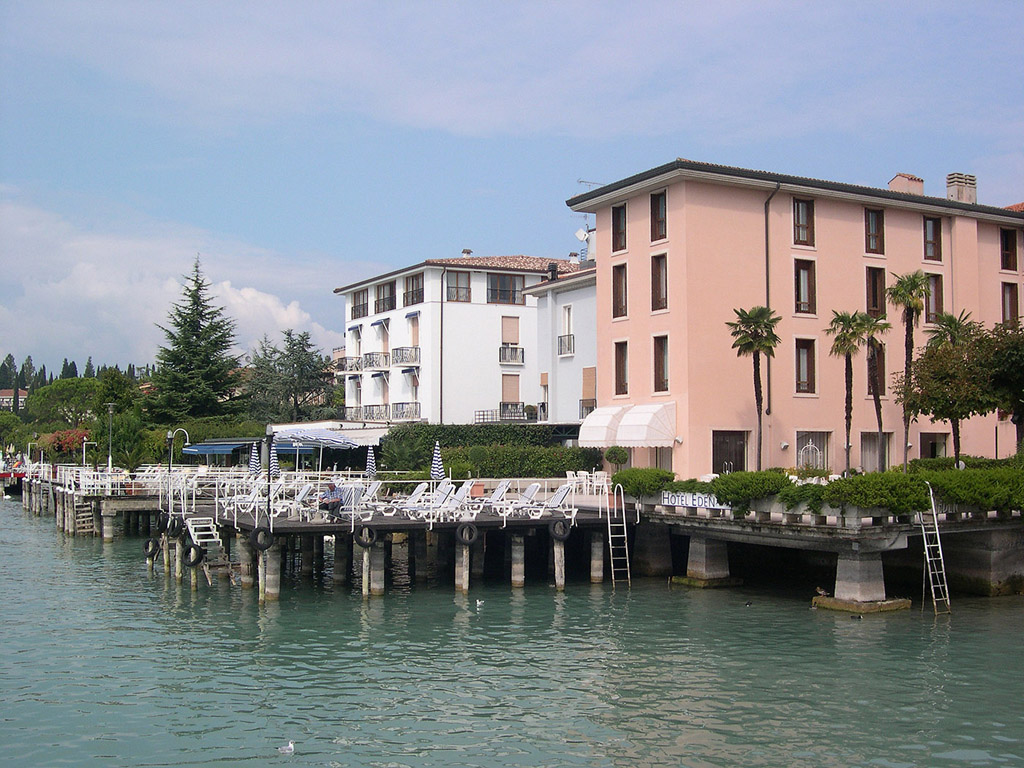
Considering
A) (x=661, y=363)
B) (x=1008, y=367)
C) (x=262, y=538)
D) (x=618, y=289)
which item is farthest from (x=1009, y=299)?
(x=262, y=538)

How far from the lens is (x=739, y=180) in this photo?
3978cm

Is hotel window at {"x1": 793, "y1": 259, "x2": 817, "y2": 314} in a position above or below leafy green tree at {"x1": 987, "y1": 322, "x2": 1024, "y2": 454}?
above

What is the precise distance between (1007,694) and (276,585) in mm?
18897

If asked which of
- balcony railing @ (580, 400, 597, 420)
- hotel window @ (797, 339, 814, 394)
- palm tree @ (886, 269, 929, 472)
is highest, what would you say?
palm tree @ (886, 269, 929, 472)

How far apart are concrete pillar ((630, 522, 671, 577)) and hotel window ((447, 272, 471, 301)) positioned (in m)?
34.0

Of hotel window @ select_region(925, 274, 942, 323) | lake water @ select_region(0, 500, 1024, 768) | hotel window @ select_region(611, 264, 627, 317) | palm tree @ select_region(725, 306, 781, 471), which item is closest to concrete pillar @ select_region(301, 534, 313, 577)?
lake water @ select_region(0, 500, 1024, 768)

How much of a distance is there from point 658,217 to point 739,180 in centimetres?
343

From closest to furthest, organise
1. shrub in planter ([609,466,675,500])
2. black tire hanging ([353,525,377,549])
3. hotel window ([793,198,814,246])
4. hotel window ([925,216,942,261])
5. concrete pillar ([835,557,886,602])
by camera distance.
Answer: concrete pillar ([835,557,886,602]) → black tire hanging ([353,525,377,549]) → shrub in planter ([609,466,675,500]) → hotel window ([793,198,814,246]) → hotel window ([925,216,942,261])

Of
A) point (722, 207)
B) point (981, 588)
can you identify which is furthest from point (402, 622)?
point (722, 207)

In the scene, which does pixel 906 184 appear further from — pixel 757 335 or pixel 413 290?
pixel 413 290

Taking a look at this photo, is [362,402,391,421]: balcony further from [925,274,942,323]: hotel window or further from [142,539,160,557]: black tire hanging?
[925,274,942,323]: hotel window

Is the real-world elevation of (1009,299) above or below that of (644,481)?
above

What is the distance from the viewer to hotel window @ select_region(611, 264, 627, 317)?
42750 millimetres

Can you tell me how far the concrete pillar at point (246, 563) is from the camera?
31484 millimetres
